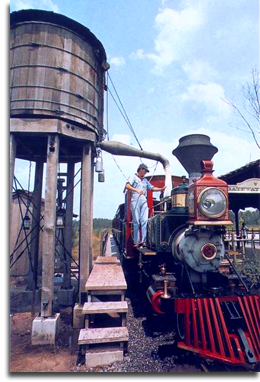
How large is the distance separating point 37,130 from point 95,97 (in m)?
1.86

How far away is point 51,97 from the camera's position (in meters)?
5.10

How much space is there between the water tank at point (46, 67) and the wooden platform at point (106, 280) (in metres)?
3.17

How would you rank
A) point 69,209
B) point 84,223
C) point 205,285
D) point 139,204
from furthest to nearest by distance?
point 69,209 < point 84,223 < point 139,204 < point 205,285

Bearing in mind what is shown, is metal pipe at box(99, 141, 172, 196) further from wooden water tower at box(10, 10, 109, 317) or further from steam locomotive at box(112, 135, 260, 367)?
steam locomotive at box(112, 135, 260, 367)

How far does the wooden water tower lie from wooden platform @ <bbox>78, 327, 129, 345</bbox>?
53.8 inches

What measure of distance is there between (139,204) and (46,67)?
3316mm

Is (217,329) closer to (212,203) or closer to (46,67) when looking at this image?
(212,203)

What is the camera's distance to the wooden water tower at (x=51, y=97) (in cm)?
491

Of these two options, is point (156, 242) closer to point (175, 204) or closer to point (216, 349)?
point (175, 204)

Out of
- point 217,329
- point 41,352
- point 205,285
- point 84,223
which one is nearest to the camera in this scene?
point 217,329

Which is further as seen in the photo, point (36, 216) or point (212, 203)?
point (36, 216)

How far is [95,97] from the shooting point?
6121 millimetres

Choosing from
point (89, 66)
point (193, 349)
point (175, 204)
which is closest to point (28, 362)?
point (193, 349)

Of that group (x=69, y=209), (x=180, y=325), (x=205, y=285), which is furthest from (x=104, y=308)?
(x=69, y=209)
